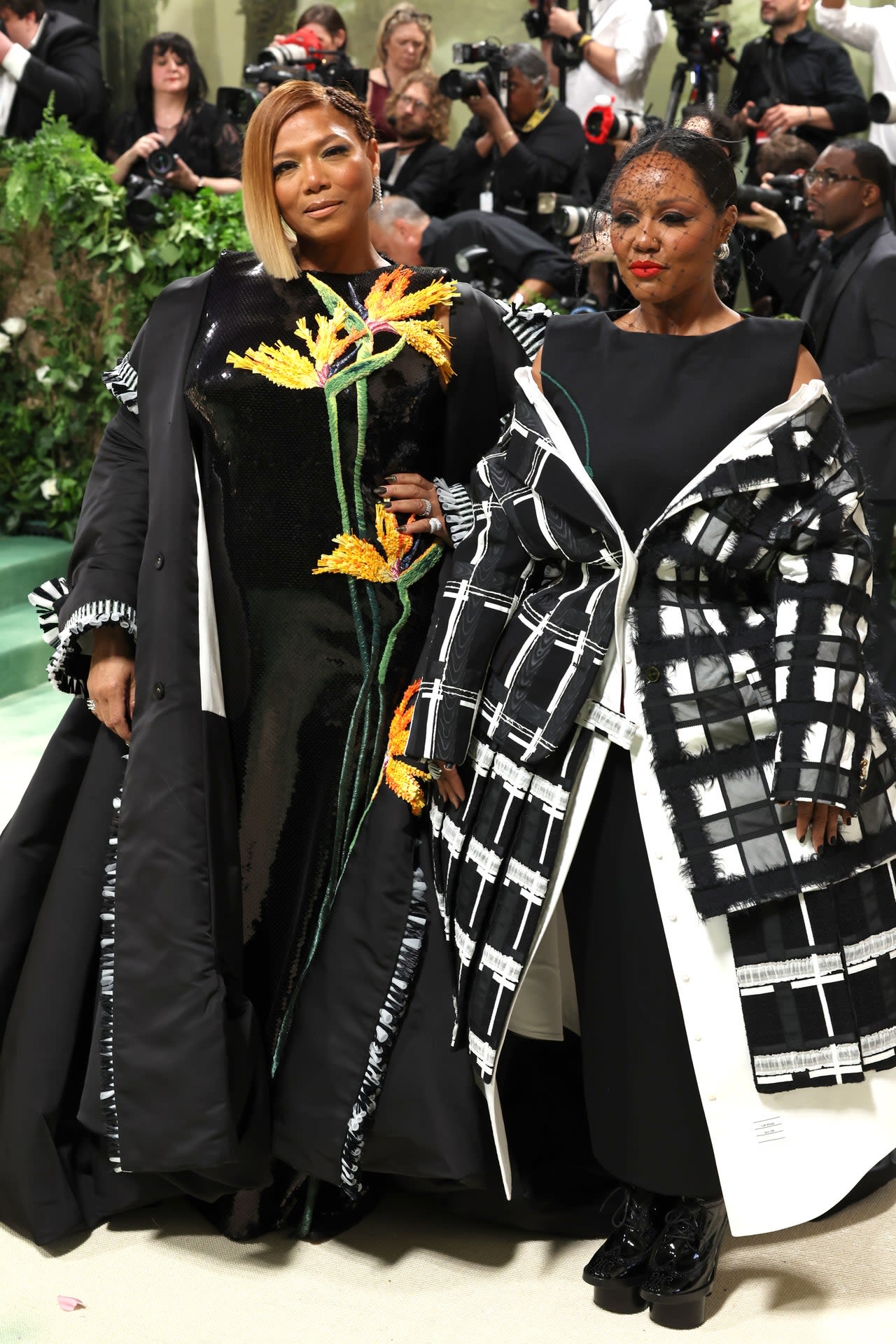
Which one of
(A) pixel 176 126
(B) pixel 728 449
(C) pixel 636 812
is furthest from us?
(A) pixel 176 126

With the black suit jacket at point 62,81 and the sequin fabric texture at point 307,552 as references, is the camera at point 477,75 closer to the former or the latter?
the black suit jacket at point 62,81

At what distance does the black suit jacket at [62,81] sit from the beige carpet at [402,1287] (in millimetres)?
5116

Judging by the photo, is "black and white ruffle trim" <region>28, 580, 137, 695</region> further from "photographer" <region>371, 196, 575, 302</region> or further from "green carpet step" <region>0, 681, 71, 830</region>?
"photographer" <region>371, 196, 575, 302</region>

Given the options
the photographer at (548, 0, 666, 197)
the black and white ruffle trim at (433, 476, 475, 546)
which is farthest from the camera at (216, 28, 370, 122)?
the black and white ruffle trim at (433, 476, 475, 546)

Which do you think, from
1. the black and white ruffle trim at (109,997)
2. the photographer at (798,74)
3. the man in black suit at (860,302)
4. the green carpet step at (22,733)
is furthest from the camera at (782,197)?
the black and white ruffle trim at (109,997)

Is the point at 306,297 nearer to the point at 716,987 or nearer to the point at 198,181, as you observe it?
the point at 716,987

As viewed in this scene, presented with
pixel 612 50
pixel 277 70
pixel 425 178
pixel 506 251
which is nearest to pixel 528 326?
pixel 277 70

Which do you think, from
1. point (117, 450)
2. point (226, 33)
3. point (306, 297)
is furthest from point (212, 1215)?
point (226, 33)

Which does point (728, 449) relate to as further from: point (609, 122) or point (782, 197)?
point (782, 197)

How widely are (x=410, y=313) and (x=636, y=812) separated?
81 centimetres

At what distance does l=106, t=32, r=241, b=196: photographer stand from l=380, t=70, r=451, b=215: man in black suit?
0.65m

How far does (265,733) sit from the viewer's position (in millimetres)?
2305

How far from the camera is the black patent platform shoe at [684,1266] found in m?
2.14

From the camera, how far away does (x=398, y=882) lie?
228 cm
